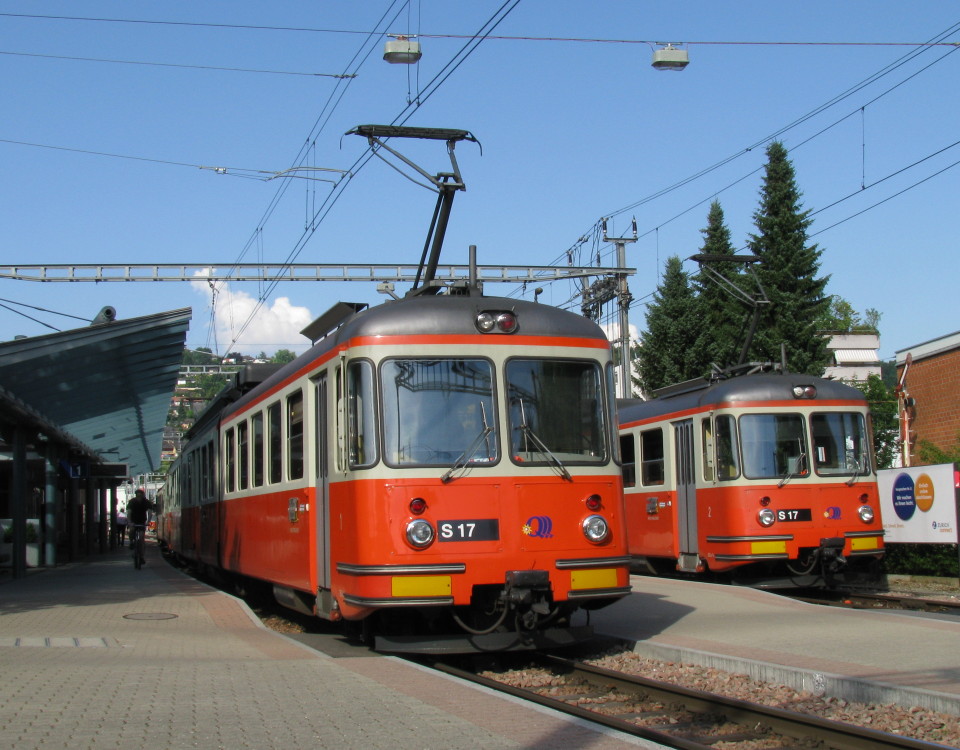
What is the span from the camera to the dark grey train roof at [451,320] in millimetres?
8961

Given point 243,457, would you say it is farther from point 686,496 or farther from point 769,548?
point 769,548

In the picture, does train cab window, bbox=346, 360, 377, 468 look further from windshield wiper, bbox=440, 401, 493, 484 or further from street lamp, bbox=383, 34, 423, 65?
street lamp, bbox=383, 34, 423, 65

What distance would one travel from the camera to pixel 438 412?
8.88 m

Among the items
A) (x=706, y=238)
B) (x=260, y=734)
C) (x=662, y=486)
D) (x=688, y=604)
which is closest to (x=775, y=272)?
(x=706, y=238)

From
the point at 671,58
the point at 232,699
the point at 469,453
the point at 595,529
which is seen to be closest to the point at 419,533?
the point at 469,453

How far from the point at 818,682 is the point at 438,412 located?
3.38 m

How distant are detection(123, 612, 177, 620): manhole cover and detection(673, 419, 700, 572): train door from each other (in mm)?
6982

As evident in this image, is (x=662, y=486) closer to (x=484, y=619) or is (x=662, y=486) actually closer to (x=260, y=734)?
(x=484, y=619)

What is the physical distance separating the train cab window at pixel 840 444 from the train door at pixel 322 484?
7.28 metres

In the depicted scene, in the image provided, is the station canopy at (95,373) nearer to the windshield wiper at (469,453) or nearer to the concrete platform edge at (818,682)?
the windshield wiper at (469,453)

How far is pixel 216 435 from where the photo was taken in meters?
16.5

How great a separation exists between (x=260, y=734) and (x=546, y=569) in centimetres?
327

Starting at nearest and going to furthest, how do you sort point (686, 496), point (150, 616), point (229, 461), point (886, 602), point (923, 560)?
point (150, 616) → point (886, 602) → point (229, 461) → point (686, 496) → point (923, 560)

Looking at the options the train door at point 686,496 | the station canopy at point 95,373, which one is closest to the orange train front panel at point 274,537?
the station canopy at point 95,373
